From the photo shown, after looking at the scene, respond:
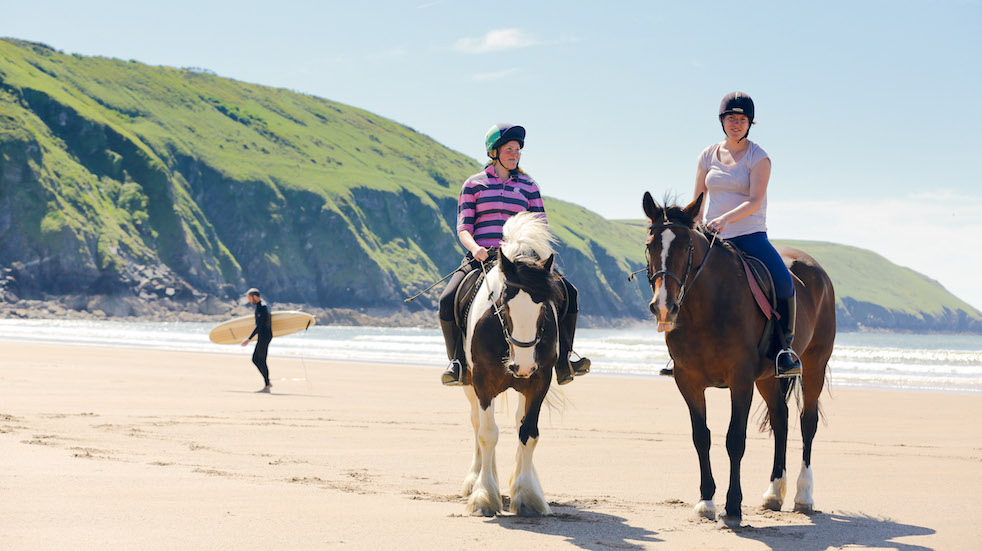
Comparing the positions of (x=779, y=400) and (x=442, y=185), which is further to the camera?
(x=442, y=185)

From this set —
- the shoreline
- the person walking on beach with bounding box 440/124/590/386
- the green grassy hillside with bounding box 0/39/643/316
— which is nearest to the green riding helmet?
the person walking on beach with bounding box 440/124/590/386

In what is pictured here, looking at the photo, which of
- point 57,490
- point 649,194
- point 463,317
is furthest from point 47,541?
point 649,194

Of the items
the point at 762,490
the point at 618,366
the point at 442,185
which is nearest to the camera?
the point at 762,490

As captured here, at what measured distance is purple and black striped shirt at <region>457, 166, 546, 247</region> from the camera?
7.03 meters

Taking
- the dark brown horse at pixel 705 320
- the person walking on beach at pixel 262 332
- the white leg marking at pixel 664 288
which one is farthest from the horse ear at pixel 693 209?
the person walking on beach at pixel 262 332

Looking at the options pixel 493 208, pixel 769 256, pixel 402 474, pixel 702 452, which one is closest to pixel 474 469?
pixel 402 474

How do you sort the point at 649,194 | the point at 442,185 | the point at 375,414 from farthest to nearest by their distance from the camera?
the point at 442,185 → the point at 375,414 → the point at 649,194

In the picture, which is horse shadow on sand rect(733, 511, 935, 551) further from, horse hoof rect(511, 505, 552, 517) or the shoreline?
the shoreline

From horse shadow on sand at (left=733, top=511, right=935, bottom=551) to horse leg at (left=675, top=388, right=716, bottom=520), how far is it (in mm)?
295

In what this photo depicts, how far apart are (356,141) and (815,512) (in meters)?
173

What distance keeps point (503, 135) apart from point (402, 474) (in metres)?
3.10

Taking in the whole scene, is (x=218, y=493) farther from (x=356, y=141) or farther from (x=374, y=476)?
(x=356, y=141)

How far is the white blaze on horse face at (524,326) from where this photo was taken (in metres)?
5.57

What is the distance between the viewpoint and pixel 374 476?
743 cm
